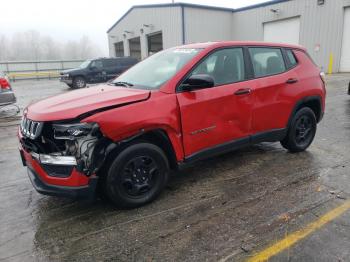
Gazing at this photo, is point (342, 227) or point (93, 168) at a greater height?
point (93, 168)

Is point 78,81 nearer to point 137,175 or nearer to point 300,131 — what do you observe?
point 300,131

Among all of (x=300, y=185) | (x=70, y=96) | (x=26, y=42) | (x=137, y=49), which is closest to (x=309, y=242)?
(x=300, y=185)

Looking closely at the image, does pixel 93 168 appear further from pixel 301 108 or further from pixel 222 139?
pixel 301 108

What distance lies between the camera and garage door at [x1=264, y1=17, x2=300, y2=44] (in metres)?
22.1

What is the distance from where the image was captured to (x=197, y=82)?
143 inches

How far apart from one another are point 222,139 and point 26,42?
11714 cm

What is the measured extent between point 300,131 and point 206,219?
2702mm

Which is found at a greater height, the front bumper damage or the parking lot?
the front bumper damage

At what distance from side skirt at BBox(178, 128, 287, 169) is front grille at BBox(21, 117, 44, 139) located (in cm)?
155

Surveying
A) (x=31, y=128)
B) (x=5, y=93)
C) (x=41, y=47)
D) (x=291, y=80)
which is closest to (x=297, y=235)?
(x=291, y=80)

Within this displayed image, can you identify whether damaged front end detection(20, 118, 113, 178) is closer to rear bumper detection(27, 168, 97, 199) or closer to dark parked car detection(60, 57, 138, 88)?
rear bumper detection(27, 168, 97, 199)

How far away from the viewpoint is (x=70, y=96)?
3801 mm

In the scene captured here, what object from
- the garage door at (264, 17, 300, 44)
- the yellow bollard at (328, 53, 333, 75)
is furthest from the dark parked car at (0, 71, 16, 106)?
the garage door at (264, 17, 300, 44)

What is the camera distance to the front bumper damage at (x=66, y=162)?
10.3 ft
